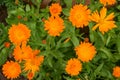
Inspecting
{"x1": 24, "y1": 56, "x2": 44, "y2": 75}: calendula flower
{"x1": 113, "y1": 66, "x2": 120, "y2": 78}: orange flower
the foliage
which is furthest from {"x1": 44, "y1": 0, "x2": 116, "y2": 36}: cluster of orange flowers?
{"x1": 113, "y1": 66, "x2": 120, "y2": 78}: orange flower

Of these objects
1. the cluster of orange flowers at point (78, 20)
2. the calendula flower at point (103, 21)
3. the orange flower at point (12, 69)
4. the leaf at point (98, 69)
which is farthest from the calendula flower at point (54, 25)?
the leaf at point (98, 69)

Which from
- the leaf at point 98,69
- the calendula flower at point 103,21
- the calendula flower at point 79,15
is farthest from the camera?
the leaf at point 98,69

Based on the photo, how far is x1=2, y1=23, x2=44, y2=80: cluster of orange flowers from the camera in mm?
2431

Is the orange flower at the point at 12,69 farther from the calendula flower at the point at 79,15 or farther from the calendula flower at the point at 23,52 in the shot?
the calendula flower at the point at 79,15

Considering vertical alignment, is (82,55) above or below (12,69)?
above

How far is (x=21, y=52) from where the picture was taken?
2477 millimetres

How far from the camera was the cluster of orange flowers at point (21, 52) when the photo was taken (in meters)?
2.43

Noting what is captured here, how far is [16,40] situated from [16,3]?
39.8 inches

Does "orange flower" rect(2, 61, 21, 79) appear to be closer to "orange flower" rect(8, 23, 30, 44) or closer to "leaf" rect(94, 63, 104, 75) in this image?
"orange flower" rect(8, 23, 30, 44)

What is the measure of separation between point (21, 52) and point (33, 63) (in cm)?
16

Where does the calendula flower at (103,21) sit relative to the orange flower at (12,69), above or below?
above

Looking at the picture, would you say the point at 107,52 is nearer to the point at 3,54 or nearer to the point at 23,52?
the point at 23,52

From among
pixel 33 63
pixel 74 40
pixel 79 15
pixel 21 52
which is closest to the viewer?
pixel 79 15

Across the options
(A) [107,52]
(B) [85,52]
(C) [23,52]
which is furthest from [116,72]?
(C) [23,52]
